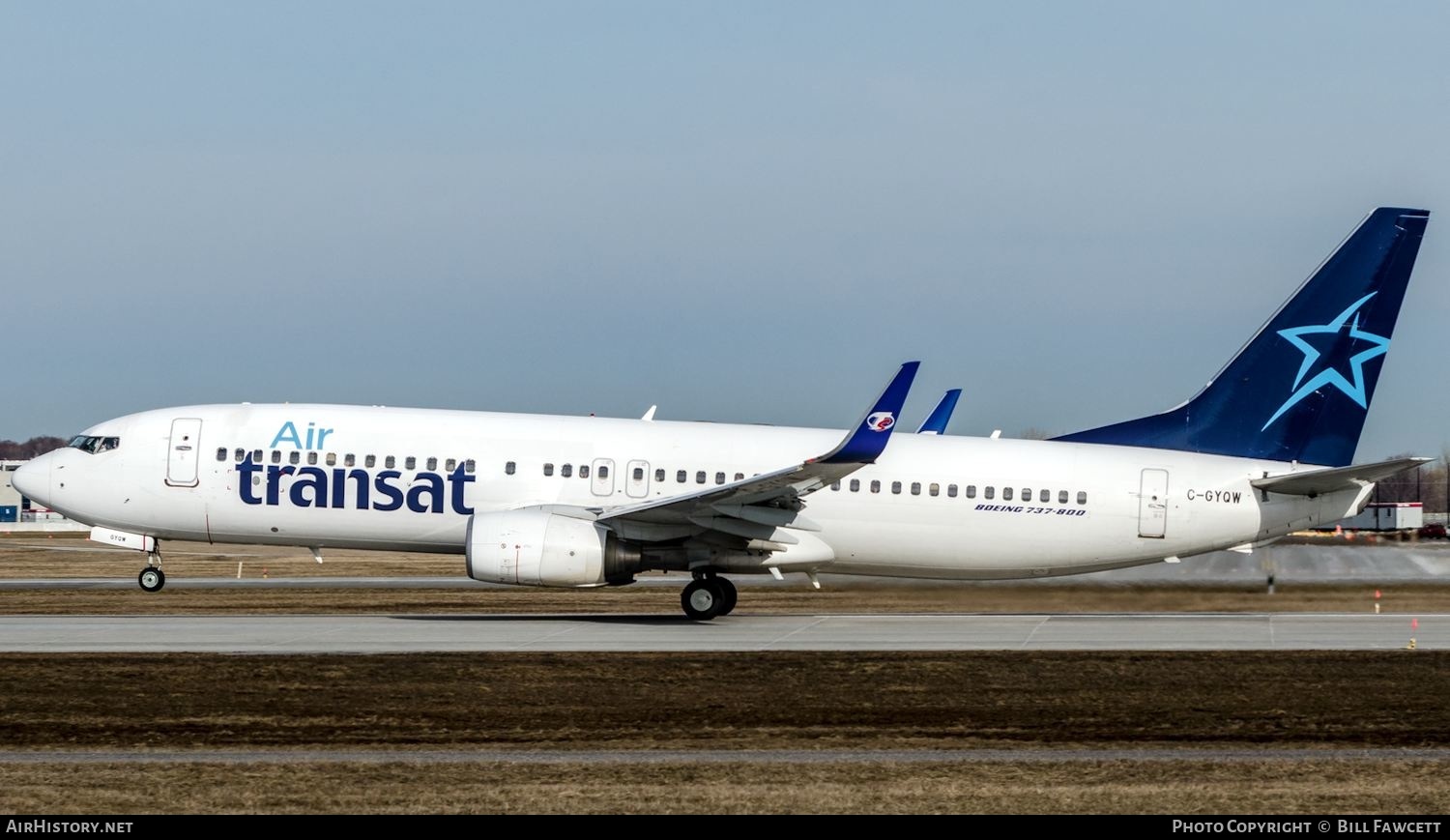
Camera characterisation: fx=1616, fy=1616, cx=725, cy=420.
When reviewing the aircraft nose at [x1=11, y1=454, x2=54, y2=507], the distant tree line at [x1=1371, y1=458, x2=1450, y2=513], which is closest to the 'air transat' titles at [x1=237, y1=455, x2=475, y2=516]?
the aircraft nose at [x1=11, y1=454, x2=54, y2=507]

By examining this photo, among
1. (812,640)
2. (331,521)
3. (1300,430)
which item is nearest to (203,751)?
(812,640)

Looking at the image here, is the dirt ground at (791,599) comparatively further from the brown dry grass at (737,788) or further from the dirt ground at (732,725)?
the brown dry grass at (737,788)

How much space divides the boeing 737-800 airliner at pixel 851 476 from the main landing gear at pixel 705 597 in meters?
0.05

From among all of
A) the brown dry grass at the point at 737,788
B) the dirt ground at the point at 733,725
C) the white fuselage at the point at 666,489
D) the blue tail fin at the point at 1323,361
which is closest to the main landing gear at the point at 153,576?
the white fuselage at the point at 666,489

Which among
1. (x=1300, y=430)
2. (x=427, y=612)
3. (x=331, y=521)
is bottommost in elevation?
(x=427, y=612)

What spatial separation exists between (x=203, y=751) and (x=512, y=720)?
3.44 metres

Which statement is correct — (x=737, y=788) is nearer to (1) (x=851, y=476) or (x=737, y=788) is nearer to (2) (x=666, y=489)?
(2) (x=666, y=489)

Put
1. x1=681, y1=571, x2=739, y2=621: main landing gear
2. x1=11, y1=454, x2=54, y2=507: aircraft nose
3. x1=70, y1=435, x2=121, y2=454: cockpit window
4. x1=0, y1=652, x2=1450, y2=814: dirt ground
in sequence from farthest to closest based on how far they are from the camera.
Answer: x1=11, y1=454, x2=54, y2=507: aircraft nose < x1=70, y1=435, x2=121, y2=454: cockpit window < x1=681, y1=571, x2=739, y2=621: main landing gear < x1=0, y1=652, x2=1450, y2=814: dirt ground

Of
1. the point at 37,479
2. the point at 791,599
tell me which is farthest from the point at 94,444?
the point at 791,599

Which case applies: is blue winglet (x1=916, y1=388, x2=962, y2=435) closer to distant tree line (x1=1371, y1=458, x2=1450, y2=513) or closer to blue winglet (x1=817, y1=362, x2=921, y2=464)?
blue winglet (x1=817, y1=362, x2=921, y2=464)

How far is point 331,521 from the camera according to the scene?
3028 cm

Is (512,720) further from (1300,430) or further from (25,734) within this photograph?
(1300,430)

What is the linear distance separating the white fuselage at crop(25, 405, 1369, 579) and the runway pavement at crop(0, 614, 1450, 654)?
144 cm

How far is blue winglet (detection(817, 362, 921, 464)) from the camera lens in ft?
87.7
